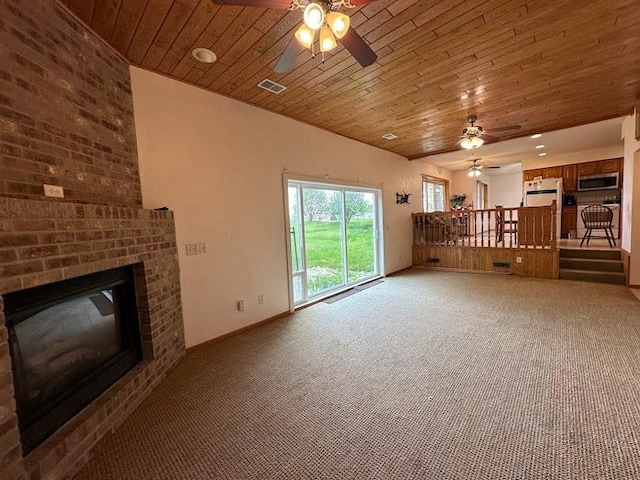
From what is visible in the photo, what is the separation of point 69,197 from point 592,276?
7.31 metres

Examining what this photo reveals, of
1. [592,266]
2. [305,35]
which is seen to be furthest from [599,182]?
[305,35]

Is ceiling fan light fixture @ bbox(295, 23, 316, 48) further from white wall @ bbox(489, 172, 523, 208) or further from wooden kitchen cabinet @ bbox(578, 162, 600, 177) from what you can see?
white wall @ bbox(489, 172, 523, 208)

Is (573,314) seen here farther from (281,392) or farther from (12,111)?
(12,111)

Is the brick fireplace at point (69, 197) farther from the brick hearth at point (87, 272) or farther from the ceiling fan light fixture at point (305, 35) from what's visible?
the ceiling fan light fixture at point (305, 35)

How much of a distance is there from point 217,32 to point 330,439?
9.78 ft

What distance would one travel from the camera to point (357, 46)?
1.79m

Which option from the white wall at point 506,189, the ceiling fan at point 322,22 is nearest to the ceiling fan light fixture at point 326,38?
the ceiling fan at point 322,22

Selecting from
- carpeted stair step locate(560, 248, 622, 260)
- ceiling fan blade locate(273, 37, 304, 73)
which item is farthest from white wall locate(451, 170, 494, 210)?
ceiling fan blade locate(273, 37, 304, 73)

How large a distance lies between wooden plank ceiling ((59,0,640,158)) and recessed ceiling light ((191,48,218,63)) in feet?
0.17

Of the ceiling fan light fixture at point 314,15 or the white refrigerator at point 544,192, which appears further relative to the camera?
the white refrigerator at point 544,192

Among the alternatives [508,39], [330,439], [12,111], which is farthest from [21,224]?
[508,39]

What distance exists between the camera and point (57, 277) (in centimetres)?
155

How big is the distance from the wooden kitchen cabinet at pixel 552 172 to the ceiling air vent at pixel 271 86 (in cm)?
813

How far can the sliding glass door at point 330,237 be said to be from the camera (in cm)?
420
